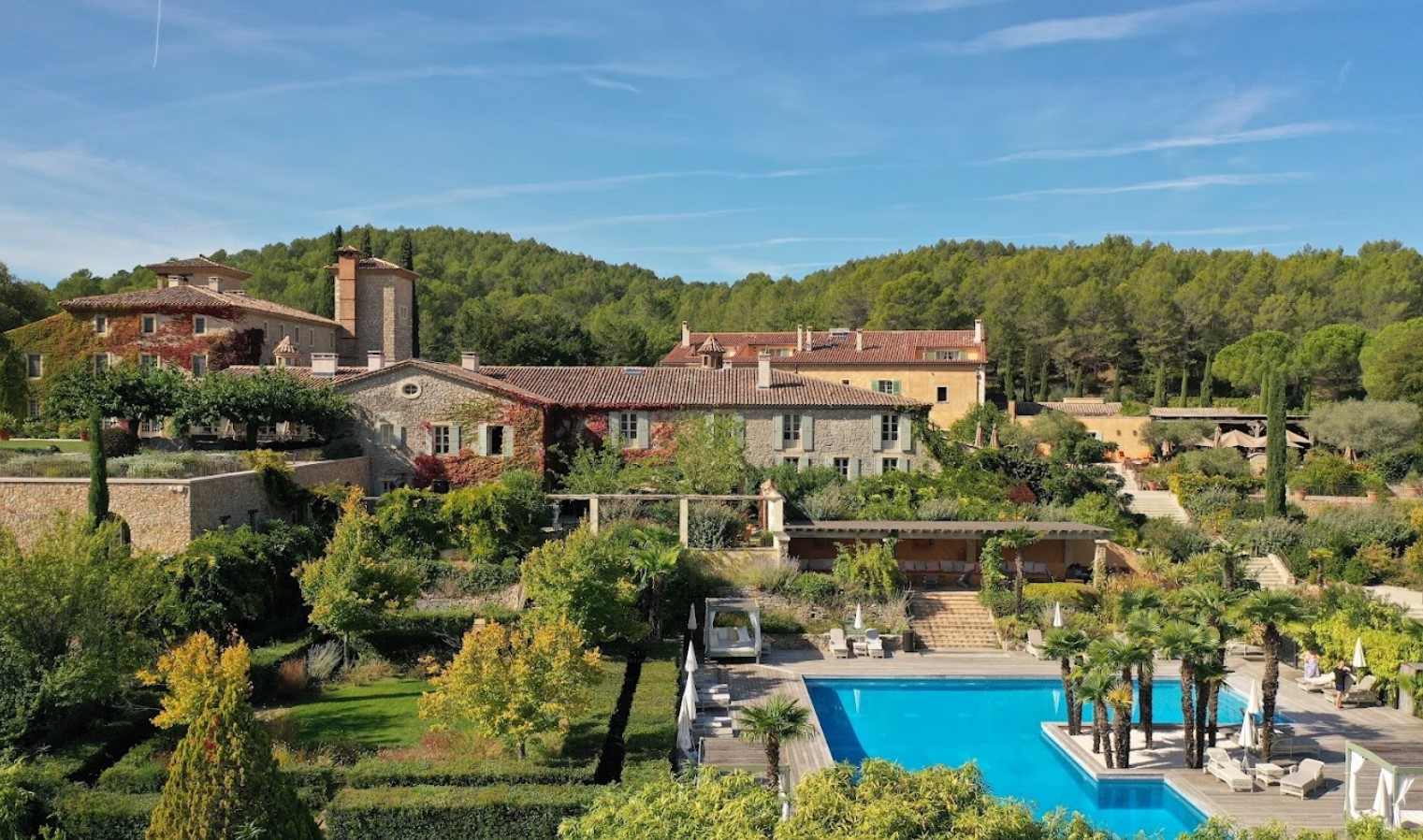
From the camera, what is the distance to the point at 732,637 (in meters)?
24.6

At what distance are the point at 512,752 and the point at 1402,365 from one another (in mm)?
47610

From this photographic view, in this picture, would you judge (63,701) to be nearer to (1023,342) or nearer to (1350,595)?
(1350,595)

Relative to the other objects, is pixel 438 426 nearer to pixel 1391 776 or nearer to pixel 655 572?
pixel 655 572

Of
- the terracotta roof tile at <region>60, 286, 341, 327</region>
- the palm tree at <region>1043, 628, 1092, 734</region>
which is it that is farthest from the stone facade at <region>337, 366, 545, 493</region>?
the palm tree at <region>1043, 628, 1092, 734</region>

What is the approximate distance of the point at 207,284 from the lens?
44.0 m

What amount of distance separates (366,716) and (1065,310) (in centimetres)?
5918

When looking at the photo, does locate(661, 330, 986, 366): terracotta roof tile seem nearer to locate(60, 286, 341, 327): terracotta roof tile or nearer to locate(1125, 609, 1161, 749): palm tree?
locate(60, 286, 341, 327): terracotta roof tile

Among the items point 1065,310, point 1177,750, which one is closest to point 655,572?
point 1177,750

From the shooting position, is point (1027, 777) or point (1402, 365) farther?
point (1402, 365)

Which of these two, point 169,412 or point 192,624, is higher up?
point 169,412

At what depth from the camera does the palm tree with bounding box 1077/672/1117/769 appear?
56.1ft

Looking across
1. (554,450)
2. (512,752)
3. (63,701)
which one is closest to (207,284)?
(554,450)

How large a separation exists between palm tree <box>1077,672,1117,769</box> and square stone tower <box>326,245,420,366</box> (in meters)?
34.9

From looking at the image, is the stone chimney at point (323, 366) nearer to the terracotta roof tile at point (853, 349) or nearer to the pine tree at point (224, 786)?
the terracotta roof tile at point (853, 349)
